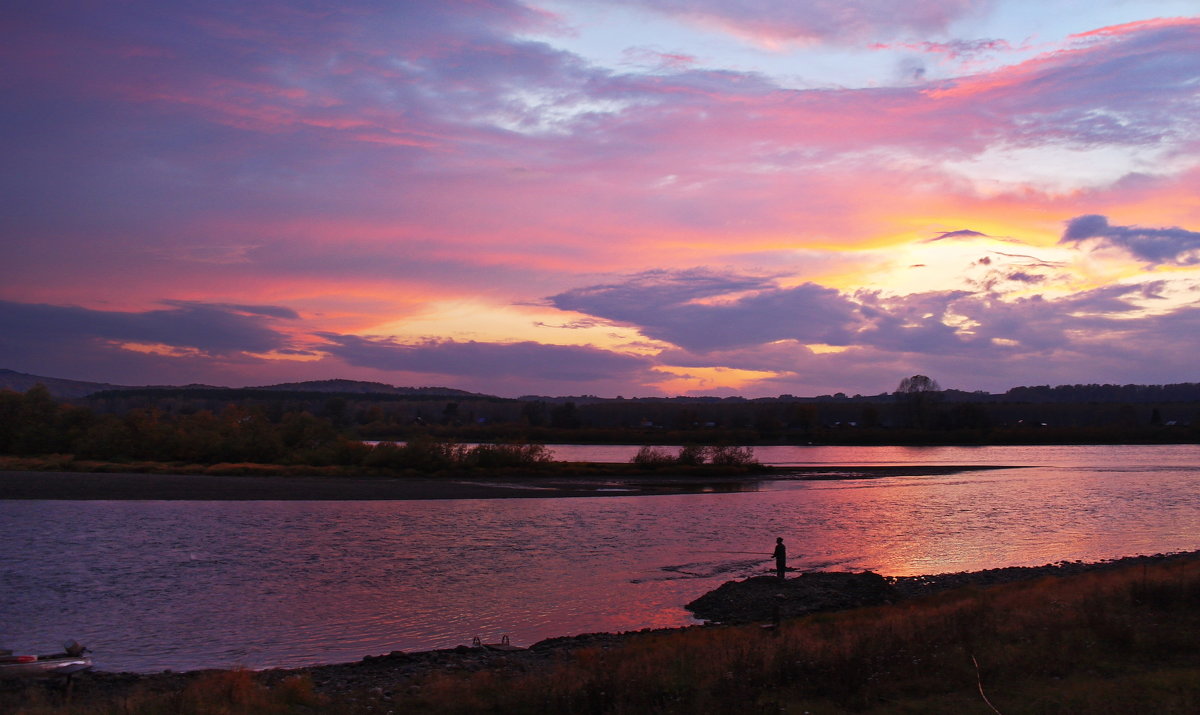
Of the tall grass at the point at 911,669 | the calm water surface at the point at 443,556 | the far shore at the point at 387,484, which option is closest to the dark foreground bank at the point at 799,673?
the tall grass at the point at 911,669

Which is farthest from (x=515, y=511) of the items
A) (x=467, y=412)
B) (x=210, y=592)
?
(x=467, y=412)

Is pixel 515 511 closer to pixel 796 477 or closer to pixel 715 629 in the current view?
pixel 715 629

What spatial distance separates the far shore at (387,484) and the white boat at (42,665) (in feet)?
115

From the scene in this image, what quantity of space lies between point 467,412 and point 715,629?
182757 mm

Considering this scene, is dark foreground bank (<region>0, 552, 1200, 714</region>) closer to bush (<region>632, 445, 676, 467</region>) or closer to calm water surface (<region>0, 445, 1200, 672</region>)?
calm water surface (<region>0, 445, 1200, 672</region>)

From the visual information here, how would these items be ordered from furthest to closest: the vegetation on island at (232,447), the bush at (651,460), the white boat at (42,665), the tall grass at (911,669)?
the bush at (651,460) → the vegetation on island at (232,447) → the white boat at (42,665) → the tall grass at (911,669)

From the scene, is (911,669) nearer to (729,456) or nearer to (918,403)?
(729,456)

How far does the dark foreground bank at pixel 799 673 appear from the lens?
942 centimetres

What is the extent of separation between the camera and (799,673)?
34.6 feet

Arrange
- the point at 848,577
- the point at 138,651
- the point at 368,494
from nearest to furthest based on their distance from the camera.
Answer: the point at 138,651
the point at 848,577
the point at 368,494

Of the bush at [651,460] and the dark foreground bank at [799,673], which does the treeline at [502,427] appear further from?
the dark foreground bank at [799,673]

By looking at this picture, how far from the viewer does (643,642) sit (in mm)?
14758

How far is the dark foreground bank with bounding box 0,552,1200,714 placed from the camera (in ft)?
30.9

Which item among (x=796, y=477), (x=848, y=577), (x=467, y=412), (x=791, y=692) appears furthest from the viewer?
(x=467, y=412)
